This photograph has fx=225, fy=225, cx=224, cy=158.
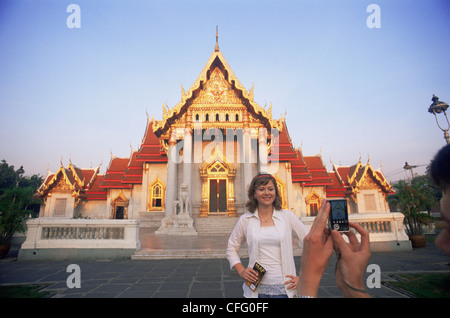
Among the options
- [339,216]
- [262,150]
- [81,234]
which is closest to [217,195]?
[262,150]

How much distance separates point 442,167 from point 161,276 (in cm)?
491

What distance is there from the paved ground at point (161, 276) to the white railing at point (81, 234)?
552 millimetres

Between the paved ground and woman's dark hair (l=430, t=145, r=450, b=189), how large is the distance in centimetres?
332

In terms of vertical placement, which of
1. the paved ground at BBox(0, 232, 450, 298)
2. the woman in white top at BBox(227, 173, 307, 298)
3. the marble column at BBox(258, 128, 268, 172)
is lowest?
the paved ground at BBox(0, 232, 450, 298)

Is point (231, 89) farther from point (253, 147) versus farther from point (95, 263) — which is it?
point (95, 263)

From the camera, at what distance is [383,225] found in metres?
7.48

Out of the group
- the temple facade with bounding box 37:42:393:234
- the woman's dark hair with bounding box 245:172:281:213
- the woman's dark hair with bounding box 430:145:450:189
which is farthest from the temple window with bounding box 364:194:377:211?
the woman's dark hair with bounding box 430:145:450:189

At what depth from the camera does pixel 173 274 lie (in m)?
4.73

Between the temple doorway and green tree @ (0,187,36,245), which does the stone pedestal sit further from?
green tree @ (0,187,36,245)

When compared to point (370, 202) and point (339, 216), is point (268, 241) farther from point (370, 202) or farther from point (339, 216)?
point (370, 202)

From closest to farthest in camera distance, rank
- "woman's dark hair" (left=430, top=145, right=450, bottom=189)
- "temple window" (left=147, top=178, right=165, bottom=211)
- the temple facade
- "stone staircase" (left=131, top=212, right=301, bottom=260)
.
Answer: "woman's dark hair" (left=430, top=145, right=450, bottom=189)
"stone staircase" (left=131, top=212, right=301, bottom=260)
the temple facade
"temple window" (left=147, top=178, right=165, bottom=211)

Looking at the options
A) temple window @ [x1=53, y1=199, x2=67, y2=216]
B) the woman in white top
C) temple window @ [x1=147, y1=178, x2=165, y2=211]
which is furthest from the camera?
temple window @ [x1=53, y1=199, x2=67, y2=216]

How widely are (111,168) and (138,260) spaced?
17.9 metres

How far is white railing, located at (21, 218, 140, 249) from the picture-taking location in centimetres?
674
